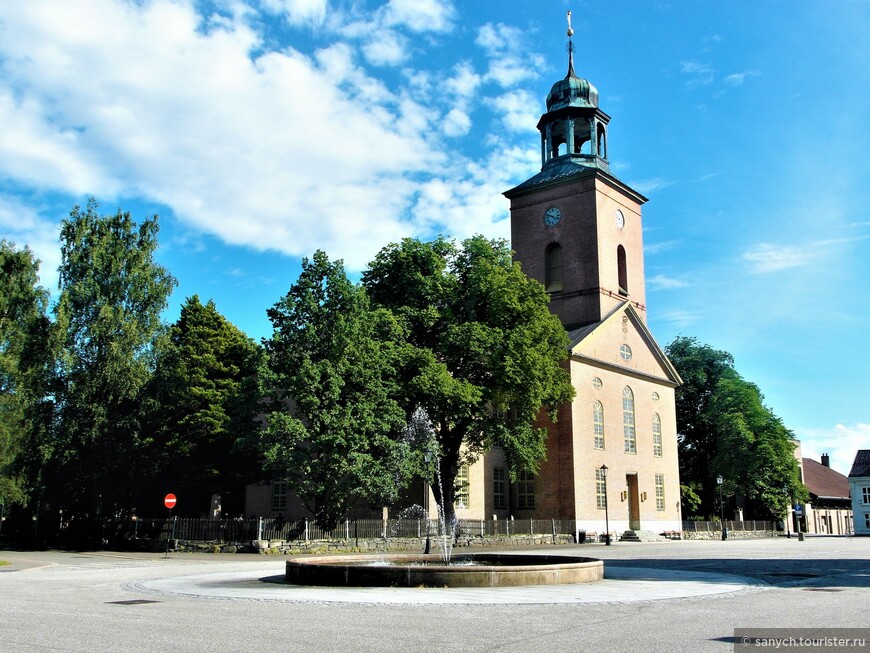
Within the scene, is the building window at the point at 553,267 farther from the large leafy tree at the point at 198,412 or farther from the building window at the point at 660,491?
the large leafy tree at the point at 198,412

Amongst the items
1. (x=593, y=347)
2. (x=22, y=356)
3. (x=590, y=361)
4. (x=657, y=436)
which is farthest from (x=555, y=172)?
(x=22, y=356)

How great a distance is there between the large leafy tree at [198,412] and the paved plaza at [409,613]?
58.5 ft

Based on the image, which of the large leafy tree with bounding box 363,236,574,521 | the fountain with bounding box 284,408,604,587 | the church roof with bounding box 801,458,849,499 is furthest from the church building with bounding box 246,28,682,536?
the church roof with bounding box 801,458,849,499

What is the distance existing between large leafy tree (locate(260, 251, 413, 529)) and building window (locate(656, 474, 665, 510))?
24807 millimetres

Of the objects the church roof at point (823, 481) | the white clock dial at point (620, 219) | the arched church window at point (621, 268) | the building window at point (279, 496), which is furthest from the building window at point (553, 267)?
the church roof at point (823, 481)

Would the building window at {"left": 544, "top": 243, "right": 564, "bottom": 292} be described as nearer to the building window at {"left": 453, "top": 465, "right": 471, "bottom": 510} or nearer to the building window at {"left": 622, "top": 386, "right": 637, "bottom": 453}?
the building window at {"left": 622, "top": 386, "right": 637, "bottom": 453}

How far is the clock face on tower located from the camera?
172 ft

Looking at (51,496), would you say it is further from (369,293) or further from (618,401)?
(618,401)

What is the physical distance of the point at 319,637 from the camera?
8.84 meters

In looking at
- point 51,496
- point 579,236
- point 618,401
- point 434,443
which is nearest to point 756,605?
point 434,443

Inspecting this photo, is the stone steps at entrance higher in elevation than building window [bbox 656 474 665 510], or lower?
lower

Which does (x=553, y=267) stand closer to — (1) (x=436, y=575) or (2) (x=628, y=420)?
(2) (x=628, y=420)

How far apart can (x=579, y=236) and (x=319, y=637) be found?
44837mm

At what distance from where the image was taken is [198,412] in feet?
120
